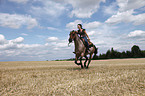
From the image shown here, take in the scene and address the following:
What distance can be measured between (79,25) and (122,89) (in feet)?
18.4

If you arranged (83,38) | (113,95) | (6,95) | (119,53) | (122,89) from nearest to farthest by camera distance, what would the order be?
(113,95) < (6,95) < (122,89) < (83,38) < (119,53)

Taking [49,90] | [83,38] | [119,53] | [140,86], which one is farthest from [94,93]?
[119,53]

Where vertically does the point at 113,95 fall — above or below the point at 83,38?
below

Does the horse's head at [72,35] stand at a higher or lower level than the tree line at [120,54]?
higher

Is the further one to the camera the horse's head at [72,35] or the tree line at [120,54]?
the tree line at [120,54]

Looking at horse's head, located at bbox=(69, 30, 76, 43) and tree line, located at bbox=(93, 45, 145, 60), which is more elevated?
horse's head, located at bbox=(69, 30, 76, 43)

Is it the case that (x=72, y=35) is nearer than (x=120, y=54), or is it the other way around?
(x=72, y=35)

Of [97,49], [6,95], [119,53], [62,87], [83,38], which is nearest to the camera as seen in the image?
[6,95]

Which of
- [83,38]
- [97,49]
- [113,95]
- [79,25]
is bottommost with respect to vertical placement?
[113,95]

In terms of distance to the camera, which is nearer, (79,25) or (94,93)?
(94,93)

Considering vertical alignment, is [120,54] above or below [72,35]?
below

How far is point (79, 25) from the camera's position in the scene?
8023 millimetres

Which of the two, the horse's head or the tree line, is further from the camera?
the tree line

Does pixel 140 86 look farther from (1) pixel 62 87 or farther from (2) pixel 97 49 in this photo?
(2) pixel 97 49
